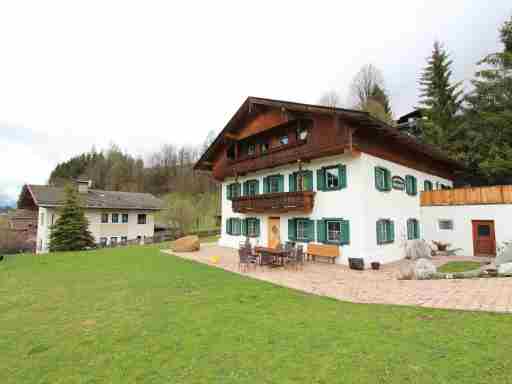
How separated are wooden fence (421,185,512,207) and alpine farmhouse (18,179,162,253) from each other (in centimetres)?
2665

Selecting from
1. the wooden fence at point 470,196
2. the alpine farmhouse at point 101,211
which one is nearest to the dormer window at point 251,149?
the wooden fence at point 470,196

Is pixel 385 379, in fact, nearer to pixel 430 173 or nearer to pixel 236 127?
pixel 236 127

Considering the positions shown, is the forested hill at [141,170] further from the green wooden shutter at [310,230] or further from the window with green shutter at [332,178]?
the window with green shutter at [332,178]

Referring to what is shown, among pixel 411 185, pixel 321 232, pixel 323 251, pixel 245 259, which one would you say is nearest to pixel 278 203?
pixel 321 232

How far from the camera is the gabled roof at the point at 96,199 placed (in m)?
26.2

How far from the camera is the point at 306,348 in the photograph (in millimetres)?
4430

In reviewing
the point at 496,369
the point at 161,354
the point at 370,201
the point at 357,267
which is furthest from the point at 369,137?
the point at 161,354

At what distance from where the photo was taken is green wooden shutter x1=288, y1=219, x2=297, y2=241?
593 inches

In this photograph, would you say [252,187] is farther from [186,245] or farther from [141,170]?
[141,170]

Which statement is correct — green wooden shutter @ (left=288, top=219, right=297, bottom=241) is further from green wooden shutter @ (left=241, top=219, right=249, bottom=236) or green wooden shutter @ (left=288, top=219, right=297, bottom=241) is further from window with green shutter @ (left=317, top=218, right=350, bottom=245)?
green wooden shutter @ (left=241, top=219, right=249, bottom=236)

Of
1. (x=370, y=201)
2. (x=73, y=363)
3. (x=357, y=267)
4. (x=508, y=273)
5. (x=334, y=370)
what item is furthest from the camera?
(x=370, y=201)

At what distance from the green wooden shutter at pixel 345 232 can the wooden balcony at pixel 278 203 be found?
192 cm

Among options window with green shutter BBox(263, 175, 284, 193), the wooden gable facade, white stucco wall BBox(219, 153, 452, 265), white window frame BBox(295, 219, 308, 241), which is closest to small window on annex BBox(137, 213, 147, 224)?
the wooden gable facade

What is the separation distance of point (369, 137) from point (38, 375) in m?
13.8
